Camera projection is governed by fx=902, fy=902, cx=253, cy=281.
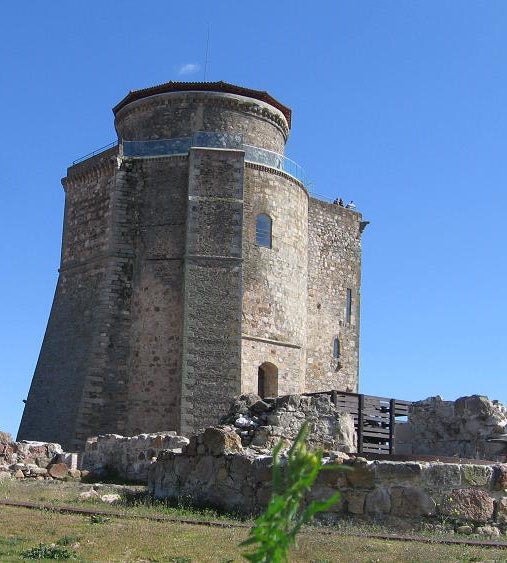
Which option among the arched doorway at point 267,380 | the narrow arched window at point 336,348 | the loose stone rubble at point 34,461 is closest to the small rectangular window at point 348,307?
the narrow arched window at point 336,348

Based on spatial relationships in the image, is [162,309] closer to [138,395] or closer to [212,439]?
[138,395]

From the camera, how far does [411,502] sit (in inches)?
403

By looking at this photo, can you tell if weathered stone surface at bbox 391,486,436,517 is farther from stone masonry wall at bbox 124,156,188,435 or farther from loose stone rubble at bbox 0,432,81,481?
stone masonry wall at bbox 124,156,188,435

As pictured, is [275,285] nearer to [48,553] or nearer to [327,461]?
[327,461]

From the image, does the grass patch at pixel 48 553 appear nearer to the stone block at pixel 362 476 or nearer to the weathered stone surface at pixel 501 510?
the stone block at pixel 362 476

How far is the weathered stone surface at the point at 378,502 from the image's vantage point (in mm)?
10312

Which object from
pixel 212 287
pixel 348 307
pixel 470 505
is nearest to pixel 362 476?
pixel 470 505

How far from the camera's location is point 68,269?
30.3 meters

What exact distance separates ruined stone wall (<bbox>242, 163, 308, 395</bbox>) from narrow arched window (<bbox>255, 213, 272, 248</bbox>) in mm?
137

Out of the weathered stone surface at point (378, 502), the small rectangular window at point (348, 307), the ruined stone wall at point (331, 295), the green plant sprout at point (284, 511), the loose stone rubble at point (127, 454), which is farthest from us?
the small rectangular window at point (348, 307)

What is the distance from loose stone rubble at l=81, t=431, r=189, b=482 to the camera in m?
18.8

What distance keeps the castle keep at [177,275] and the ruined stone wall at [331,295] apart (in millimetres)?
373

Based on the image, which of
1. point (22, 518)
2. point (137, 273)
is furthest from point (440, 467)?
point (137, 273)

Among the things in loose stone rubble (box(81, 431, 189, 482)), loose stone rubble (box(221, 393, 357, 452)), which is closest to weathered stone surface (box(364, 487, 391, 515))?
loose stone rubble (box(221, 393, 357, 452))
